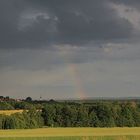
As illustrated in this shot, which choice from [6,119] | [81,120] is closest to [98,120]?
[81,120]

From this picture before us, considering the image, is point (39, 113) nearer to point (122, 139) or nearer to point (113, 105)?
point (113, 105)

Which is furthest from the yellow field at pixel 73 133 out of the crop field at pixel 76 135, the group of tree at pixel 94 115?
the group of tree at pixel 94 115

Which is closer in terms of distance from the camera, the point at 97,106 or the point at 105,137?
the point at 105,137

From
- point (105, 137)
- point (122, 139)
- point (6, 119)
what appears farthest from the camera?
point (6, 119)

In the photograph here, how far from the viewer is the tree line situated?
77.6 metres

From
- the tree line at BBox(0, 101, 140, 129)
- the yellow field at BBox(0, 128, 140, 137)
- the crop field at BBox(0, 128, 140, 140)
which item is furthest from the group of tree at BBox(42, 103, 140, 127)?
the crop field at BBox(0, 128, 140, 140)

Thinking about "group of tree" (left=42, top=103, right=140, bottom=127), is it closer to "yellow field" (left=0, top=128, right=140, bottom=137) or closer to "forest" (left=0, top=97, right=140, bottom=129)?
"forest" (left=0, top=97, right=140, bottom=129)

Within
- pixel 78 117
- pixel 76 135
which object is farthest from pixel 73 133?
pixel 78 117

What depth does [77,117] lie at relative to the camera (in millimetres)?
80562

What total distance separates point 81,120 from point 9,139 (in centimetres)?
3492

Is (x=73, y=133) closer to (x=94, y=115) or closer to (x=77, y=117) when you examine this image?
(x=94, y=115)

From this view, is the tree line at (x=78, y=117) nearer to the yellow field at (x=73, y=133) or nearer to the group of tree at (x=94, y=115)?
the group of tree at (x=94, y=115)

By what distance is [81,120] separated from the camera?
8012 centimetres

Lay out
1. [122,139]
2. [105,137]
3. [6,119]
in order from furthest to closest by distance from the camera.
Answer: [6,119] → [105,137] → [122,139]
